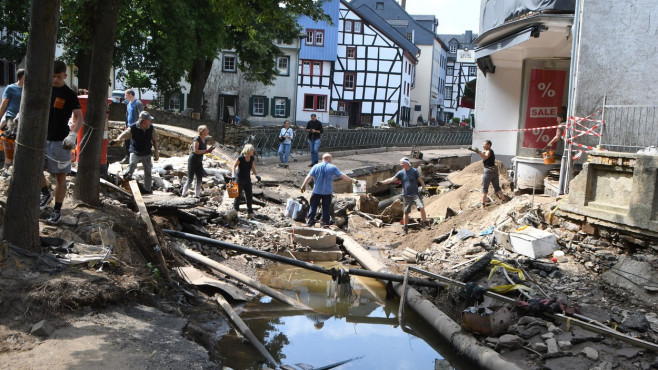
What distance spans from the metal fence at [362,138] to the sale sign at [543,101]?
1189 cm

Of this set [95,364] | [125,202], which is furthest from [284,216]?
[95,364]

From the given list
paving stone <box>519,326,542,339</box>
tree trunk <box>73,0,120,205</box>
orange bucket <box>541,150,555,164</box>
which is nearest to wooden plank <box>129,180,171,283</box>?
tree trunk <box>73,0,120,205</box>

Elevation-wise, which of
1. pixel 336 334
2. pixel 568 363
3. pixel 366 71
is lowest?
pixel 336 334

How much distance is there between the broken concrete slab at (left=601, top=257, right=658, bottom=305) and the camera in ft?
29.1

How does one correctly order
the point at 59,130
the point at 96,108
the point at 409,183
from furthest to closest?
the point at 409,183
the point at 96,108
the point at 59,130

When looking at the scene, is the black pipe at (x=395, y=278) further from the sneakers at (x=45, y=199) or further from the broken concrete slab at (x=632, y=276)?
the sneakers at (x=45, y=199)

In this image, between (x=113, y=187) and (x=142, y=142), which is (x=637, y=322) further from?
(x=142, y=142)

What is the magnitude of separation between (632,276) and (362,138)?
2709cm

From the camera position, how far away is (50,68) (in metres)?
6.50

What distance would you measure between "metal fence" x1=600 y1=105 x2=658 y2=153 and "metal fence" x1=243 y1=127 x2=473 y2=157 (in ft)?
49.6

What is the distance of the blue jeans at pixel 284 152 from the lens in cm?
2362

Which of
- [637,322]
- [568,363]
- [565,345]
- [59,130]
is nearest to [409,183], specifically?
[637,322]

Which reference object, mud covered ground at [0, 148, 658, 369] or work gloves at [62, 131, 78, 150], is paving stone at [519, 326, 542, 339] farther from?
work gloves at [62, 131, 78, 150]

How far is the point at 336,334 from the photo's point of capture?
28.3 ft
